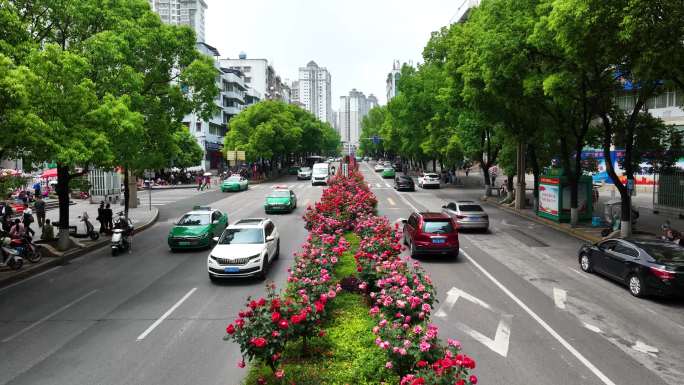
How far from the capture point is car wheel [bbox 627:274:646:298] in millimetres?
13469

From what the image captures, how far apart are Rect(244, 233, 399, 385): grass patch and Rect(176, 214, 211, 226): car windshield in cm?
1186

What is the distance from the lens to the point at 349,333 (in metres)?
9.11

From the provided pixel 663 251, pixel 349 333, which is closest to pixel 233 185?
pixel 663 251

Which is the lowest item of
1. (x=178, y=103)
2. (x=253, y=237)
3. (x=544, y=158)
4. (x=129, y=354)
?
(x=129, y=354)

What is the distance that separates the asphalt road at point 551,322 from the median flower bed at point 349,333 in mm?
1793

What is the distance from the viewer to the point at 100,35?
19484 millimetres

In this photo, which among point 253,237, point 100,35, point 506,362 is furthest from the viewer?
point 100,35

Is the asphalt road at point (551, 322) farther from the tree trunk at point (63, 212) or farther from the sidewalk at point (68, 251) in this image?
the tree trunk at point (63, 212)

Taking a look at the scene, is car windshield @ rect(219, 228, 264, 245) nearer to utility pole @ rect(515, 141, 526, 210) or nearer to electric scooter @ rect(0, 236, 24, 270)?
electric scooter @ rect(0, 236, 24, 270)

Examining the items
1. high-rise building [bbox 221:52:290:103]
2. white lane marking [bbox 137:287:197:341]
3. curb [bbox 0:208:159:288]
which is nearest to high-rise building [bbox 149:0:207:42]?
high-rise building [bbox 221:52:290:103]

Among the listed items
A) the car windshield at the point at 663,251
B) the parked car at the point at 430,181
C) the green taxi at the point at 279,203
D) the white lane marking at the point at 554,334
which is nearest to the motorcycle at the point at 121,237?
the green taxi at the point at 279,203

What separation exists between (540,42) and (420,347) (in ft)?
54.1

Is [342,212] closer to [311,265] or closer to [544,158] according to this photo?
[311,265]

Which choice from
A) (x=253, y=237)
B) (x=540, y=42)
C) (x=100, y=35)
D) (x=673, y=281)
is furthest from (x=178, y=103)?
(x=673, y=281)
